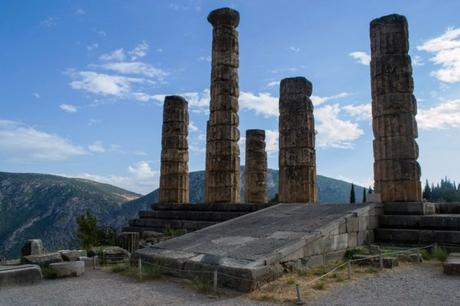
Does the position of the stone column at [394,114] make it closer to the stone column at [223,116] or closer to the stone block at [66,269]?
the stone column at [223,116]

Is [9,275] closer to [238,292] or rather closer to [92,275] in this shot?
[92,275]

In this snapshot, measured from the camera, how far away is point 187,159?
22.4 metres

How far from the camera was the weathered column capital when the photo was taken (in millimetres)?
19297

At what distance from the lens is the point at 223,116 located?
1908 cm

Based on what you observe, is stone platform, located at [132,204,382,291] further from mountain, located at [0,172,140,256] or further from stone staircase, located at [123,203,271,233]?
mountain, located at [0,172,140,256]

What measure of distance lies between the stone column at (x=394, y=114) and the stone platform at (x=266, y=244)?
5.31ft

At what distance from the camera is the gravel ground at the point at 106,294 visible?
21.0 feet

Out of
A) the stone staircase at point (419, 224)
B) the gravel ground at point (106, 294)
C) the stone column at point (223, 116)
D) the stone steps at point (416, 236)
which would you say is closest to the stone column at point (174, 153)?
the stone column at point (223, 116)

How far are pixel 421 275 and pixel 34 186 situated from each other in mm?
139935

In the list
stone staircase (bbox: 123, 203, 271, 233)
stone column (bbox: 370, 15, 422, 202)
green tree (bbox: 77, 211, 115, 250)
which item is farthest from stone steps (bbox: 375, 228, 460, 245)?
green tree (bbox: 77, 211, 115, 250)

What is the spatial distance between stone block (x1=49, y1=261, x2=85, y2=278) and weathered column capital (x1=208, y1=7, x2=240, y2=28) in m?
13.7

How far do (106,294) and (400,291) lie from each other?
15.8ft

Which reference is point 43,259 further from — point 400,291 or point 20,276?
point 400,291

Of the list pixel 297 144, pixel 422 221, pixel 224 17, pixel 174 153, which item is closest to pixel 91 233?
pixel 174 153
